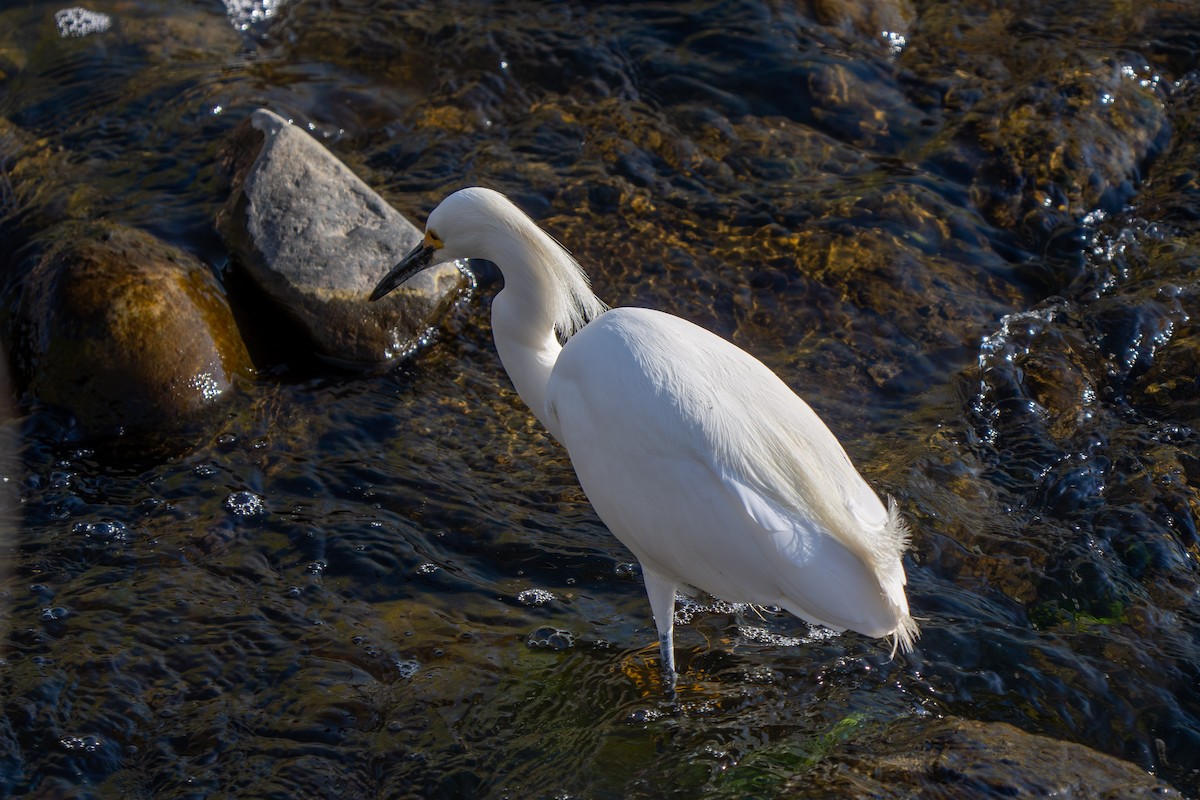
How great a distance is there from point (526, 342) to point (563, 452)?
2.17ft

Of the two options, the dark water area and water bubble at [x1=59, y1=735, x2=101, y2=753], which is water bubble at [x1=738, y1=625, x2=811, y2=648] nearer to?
the dark water area

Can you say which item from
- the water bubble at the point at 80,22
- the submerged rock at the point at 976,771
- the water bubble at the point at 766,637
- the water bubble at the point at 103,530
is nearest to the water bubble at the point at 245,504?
the water bubble at the point at 103,530

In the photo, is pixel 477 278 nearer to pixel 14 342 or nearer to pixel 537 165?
pixel 537 165

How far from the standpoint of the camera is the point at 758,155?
5.89m

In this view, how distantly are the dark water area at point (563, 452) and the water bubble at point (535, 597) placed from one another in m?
0.03

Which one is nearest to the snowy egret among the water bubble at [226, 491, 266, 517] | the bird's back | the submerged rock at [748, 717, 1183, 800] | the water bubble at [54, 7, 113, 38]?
the bird's back

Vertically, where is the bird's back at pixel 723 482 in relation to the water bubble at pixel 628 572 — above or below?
above

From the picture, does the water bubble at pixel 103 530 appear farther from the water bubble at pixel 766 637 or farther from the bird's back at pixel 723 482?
the water bubble at pixel 766 637

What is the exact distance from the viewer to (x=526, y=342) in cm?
403

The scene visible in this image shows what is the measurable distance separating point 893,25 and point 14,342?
5.05 metres

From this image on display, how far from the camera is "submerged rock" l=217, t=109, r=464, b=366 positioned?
189 inches

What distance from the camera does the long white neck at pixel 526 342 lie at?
3.95 m

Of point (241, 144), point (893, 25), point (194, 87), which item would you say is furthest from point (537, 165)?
point (893, 25)

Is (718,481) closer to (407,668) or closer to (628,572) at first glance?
(628,572)
